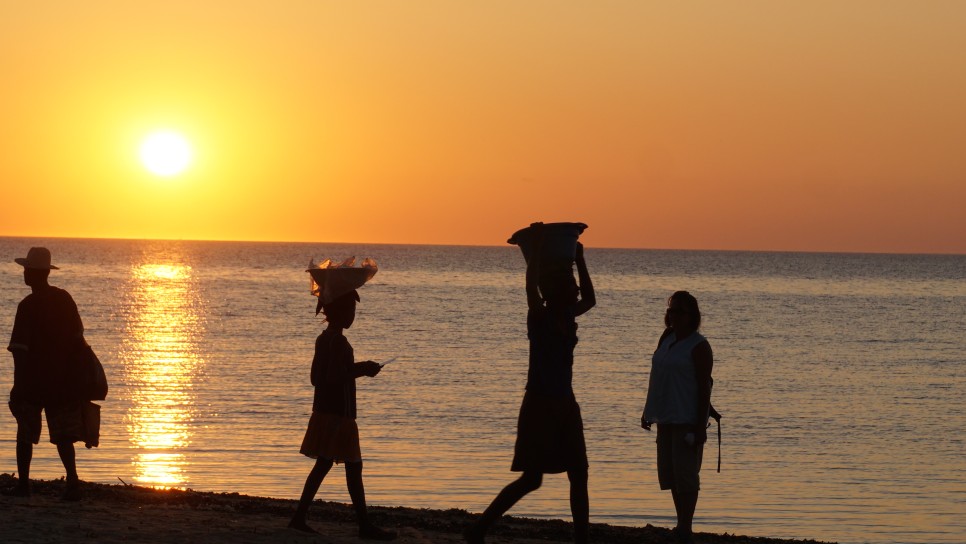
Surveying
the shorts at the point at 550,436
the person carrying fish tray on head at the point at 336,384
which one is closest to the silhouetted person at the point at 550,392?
the shorts at the point at 550,436

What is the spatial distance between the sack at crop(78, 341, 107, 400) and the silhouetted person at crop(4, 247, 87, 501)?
43mm

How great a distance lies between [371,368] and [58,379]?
2535 millimetres

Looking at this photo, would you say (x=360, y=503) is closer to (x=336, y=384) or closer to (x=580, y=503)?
(x=336, y=384)

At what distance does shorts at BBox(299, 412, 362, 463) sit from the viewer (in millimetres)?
8828

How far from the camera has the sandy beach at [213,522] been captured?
8.79 metres

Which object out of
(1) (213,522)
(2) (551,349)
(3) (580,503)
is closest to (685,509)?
(3) (580,503)

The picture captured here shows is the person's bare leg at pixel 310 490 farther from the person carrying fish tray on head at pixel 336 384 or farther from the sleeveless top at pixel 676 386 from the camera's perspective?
the sleeveless top at pixel 676 386

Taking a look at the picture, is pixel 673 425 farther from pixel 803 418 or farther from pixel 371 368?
pixel 803 418

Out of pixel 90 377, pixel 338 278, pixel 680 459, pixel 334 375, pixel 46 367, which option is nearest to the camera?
pixel 334 375

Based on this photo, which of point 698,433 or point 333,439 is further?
point 698,433

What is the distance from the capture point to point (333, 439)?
348 inches

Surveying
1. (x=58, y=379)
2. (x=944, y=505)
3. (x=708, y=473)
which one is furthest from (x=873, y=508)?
(x=58, y=379)

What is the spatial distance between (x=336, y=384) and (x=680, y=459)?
240cm

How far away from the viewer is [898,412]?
23.8 metres
